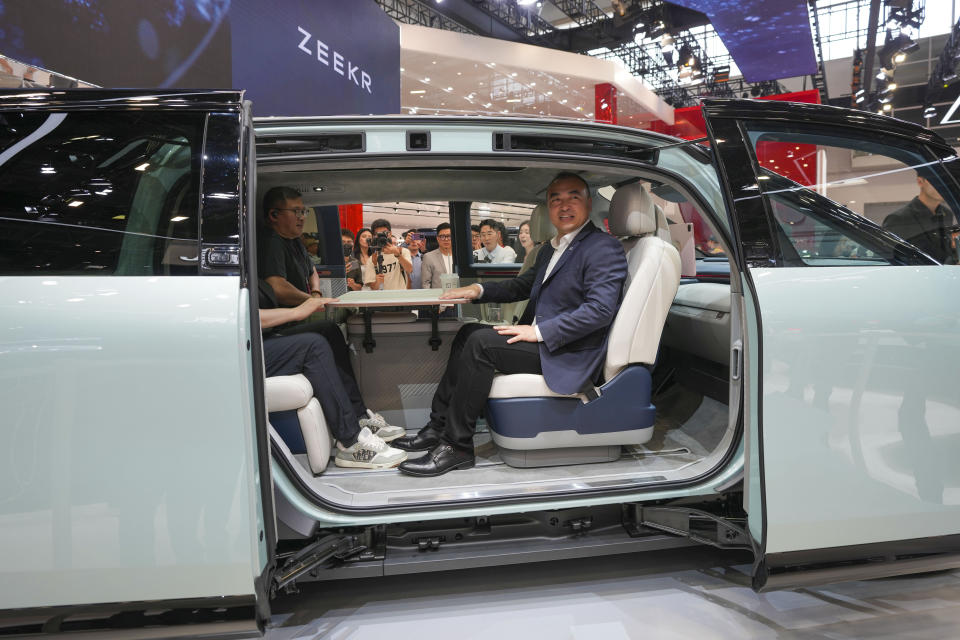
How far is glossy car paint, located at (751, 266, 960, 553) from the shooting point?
1.72 metres

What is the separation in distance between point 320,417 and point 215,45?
2.31m

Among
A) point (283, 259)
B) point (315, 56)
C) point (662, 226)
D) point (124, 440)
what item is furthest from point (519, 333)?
point (315, 56)

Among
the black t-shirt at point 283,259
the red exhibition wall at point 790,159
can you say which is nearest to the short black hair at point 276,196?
the black t-shirt at point 283,259

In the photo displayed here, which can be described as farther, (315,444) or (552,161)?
(315,444)

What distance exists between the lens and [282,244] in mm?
2549

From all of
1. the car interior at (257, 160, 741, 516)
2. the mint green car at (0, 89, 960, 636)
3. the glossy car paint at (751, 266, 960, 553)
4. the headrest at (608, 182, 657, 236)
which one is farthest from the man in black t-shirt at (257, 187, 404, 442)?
the glossy car paint at (751, 266, 960, 553)

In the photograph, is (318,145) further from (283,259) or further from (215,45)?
(215,45)

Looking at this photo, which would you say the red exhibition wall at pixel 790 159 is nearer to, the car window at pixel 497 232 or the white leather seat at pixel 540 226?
the white leather seat at pixel 540 226

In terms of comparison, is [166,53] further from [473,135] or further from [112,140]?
[473,135]

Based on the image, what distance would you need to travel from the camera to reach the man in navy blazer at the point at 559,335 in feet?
7.36

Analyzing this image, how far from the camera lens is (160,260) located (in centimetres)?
152

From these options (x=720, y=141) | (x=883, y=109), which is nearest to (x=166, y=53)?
(x=720, y=141)

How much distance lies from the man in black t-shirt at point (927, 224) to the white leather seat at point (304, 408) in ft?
7.36

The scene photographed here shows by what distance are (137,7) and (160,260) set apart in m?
2.04
